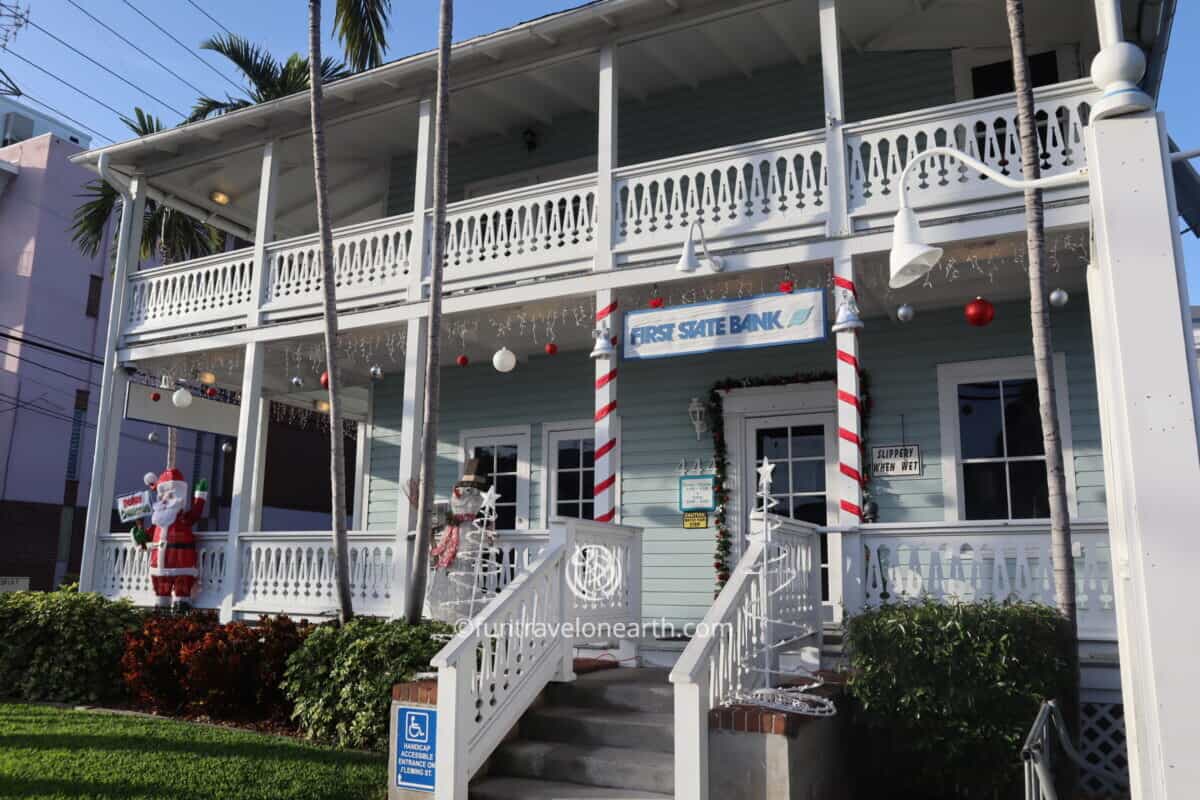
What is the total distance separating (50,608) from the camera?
985 cm

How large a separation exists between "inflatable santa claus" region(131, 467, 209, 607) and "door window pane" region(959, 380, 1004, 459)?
8455 millimetres

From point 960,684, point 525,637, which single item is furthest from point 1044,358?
point 525,637

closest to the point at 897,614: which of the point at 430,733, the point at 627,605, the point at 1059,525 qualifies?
the point at 1059,525

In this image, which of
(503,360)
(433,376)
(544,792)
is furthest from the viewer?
(503,360)

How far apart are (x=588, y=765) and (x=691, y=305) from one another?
4058 millimetres

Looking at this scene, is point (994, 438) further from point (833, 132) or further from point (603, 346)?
point (603, 346)

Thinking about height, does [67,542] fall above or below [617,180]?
below

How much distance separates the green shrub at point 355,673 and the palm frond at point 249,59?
36.8ft

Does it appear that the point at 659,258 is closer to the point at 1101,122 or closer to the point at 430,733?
the point at 430,733

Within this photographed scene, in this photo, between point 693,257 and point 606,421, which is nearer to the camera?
point 693,257

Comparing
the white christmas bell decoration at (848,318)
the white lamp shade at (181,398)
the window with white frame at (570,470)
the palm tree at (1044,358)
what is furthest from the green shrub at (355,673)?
the white lamp shade at (181,398)

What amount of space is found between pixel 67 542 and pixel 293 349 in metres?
14.2

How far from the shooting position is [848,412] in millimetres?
7789

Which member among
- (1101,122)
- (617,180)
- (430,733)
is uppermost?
(617,180)
